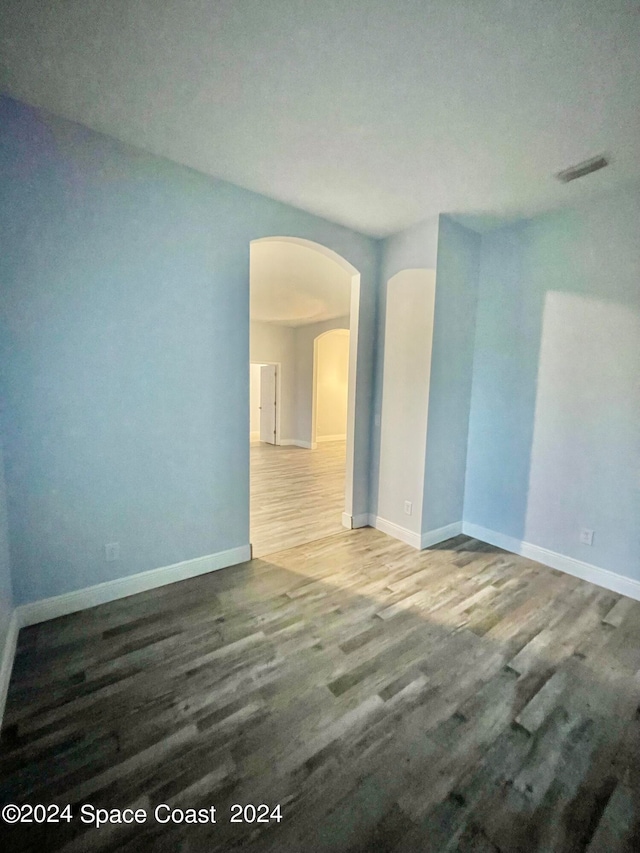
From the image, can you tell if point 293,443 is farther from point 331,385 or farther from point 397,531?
point 397,531

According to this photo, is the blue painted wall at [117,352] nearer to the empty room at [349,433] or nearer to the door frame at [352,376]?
the empty room at [349,433]

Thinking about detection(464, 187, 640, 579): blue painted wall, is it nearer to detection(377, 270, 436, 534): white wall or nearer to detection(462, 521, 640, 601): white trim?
detection(462, 521, 640, 601): white trim

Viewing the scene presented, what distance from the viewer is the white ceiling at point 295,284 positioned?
12.2 feet

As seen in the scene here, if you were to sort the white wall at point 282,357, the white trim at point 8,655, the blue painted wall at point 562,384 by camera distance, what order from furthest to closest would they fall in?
the white wall at point 282,357 → the blue painted wall at point 562,384 → the white trim at point 8,655

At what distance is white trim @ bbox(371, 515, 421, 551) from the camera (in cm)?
316

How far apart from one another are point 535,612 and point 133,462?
286 cm

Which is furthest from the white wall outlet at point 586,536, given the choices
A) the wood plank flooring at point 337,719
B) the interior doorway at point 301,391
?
the interior doorway at point 301,391

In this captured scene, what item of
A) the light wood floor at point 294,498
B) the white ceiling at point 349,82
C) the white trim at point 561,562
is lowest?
the light wood floor at point 294,498

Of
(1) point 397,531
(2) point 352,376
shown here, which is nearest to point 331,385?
(2) point 352,376

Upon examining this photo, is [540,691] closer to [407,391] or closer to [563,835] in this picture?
[563,835]

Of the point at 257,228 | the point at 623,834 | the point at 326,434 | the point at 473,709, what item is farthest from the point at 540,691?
the point at 326,434

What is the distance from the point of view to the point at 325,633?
200 centimetres

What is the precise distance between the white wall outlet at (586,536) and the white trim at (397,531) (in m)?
1.25

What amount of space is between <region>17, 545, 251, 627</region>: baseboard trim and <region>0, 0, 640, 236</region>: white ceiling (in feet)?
9.11
